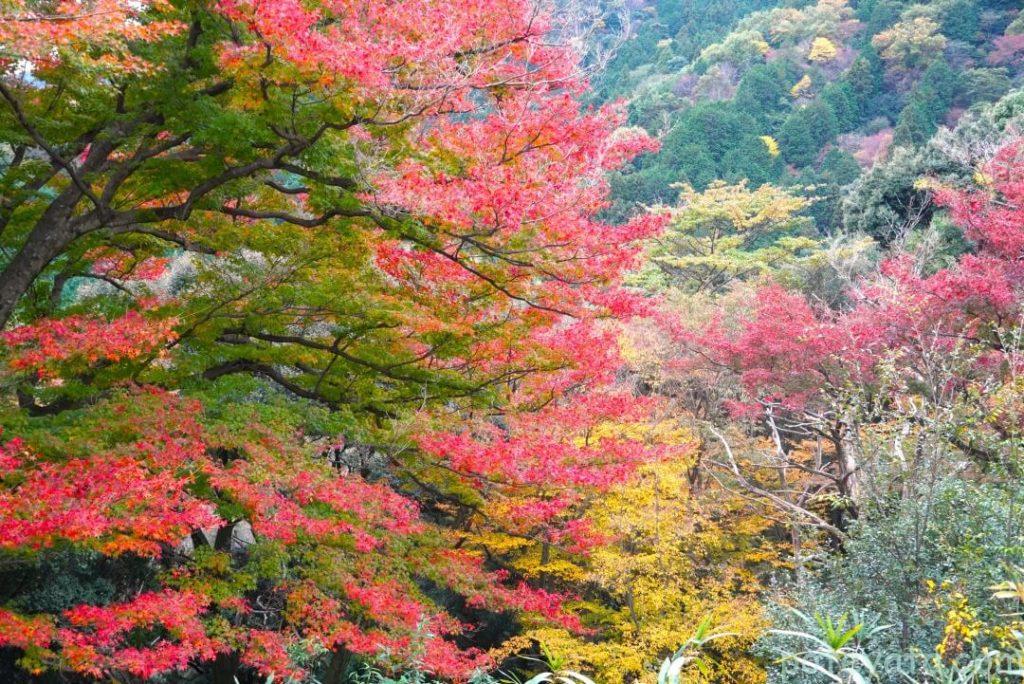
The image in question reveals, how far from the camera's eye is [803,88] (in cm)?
3369

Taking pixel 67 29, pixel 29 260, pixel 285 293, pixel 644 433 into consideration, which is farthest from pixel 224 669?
pixel 644 433

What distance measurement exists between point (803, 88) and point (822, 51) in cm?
224

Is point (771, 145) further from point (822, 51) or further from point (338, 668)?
point (338, 668)

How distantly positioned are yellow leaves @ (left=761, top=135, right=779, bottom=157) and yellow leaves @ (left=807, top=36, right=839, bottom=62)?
6.44 m

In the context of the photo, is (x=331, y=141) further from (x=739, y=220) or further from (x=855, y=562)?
(x=739, y=220)

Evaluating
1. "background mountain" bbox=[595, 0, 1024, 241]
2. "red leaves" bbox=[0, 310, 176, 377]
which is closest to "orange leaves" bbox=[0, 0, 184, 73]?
Answer: "red leaves" bbox=[0, 310, 176, 377]

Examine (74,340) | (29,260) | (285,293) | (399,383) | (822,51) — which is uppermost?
(822,51)

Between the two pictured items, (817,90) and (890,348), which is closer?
(890,348)

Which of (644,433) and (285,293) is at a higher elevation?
(285,293)

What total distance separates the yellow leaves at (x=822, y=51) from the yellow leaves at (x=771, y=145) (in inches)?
254

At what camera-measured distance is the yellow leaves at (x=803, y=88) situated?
33562 mm

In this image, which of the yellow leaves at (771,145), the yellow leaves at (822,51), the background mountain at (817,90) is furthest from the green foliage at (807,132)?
the yellow leaves at (822,51)

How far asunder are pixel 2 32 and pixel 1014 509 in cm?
674

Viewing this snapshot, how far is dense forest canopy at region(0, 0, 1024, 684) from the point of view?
16.7 ft
